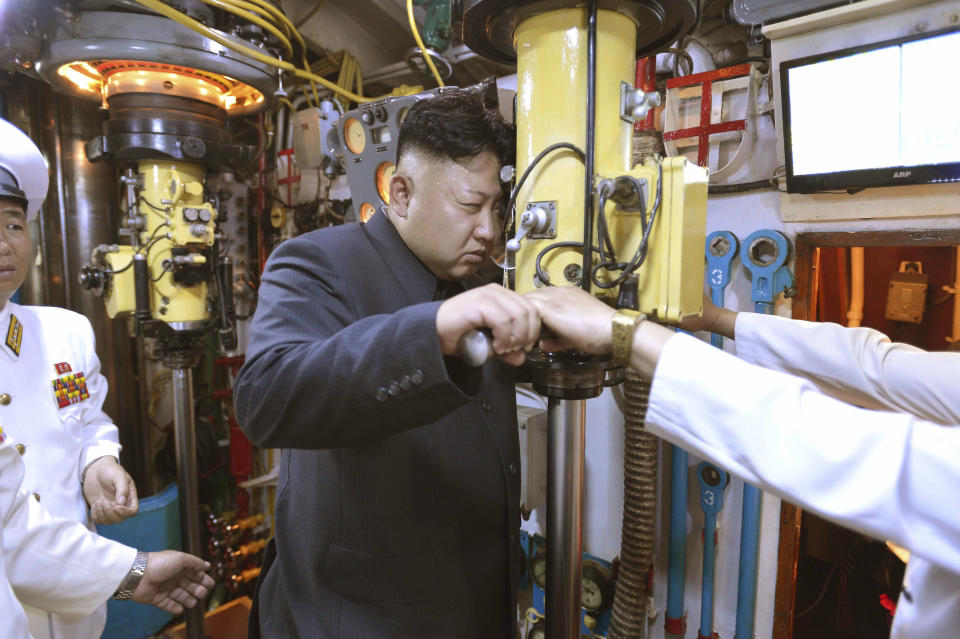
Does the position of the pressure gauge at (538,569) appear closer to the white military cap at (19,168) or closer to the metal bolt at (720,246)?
the metal bolt at (720,246)

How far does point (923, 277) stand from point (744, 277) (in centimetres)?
195

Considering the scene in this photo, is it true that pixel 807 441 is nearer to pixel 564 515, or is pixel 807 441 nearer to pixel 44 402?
pixel 564 515

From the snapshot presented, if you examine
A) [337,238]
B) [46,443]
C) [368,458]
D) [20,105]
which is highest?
[20,105]

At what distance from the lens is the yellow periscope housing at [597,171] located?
3.09ft

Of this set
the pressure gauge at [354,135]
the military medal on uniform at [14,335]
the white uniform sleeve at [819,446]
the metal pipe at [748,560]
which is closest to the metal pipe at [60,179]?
the military medal on uniform at [14,335]

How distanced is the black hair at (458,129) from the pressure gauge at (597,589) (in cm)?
173

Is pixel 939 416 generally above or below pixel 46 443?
above

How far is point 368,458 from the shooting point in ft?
3.64

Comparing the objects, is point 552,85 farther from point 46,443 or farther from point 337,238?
point 46,443

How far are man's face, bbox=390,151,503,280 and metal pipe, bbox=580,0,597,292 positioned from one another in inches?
11.7

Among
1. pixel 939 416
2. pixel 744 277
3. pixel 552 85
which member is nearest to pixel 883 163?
pixel 744 277

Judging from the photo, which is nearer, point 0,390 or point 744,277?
point 0,390

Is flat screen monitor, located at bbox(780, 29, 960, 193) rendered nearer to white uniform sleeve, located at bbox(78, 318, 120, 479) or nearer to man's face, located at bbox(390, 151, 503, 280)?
man's face, located at bbox(390, 151, 503, 280)

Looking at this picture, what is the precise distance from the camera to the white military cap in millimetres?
1658
